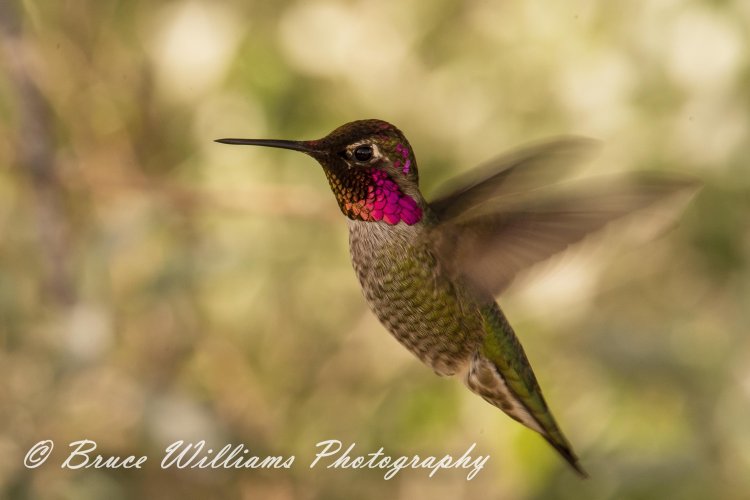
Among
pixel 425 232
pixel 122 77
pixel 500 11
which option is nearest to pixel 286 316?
pixel 122 77

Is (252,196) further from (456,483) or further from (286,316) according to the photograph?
(456,483)

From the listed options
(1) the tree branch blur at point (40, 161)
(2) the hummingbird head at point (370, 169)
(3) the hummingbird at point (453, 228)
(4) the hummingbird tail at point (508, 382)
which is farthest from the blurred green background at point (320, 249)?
(2) the hummingbird head at point (370, 169)

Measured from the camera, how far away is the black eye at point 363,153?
3.44ft

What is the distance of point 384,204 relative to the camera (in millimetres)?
1136

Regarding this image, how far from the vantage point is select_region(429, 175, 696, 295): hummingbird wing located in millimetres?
920

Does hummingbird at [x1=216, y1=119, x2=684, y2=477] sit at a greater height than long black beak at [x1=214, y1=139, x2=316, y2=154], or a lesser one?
lesser

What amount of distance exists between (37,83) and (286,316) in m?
0.84

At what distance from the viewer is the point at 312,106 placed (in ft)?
8.99

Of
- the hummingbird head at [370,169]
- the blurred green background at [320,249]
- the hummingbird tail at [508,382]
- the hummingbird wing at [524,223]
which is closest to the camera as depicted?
the hummingbird wing at [524,223]

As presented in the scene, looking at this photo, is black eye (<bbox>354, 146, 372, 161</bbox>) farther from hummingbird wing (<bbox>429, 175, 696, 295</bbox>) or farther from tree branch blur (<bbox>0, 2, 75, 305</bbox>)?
tree branch blur (<bbox>0, 2, 75, 305</bbox>)

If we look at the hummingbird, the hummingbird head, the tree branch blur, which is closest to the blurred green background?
the tree branch blur

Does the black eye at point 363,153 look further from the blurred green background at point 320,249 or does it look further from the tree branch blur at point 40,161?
the tree branch blur at point 40,161

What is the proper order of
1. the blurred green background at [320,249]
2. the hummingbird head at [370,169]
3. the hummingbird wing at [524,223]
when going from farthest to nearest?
1. the blurred green background at [320,249]
2. the hummingbird head at [370,169]
3. the hummingbird wing at [524,223]

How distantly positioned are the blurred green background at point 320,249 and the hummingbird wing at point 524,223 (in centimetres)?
106
